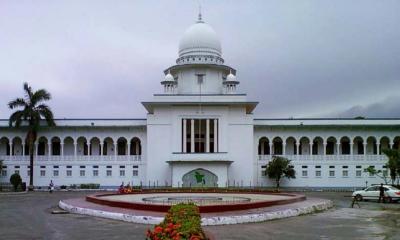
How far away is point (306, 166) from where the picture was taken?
5462 centimetres

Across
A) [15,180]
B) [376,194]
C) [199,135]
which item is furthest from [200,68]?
[376,194]

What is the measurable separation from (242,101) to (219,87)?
5.34 metres

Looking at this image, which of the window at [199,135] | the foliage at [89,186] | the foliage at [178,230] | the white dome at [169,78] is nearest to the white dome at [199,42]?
the white dome at [169,78]

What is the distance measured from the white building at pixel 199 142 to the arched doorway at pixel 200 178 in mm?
96

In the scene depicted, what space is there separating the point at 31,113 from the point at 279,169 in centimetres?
2468

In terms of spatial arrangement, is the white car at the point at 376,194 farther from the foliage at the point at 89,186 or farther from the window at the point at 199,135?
the foliage at the point at 89,186

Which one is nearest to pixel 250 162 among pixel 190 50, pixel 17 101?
pixel 190 50

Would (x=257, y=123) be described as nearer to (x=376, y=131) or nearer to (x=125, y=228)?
(x=376, y=131)

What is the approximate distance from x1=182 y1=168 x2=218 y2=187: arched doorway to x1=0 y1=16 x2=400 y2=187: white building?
0.10m

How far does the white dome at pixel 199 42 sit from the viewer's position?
5697 centimetres

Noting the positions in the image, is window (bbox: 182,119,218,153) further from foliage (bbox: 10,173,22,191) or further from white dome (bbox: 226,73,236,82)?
foliage (bbox: 10,173,22,191)

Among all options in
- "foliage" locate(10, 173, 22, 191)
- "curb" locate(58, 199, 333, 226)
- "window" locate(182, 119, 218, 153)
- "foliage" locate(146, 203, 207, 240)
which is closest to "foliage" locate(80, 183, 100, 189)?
"foliage" locate(10, 173, 22, 191)

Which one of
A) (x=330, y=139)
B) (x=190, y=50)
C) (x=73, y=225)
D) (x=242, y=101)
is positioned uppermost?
(x=190, y=50)

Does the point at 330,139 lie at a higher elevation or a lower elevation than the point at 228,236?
higher
